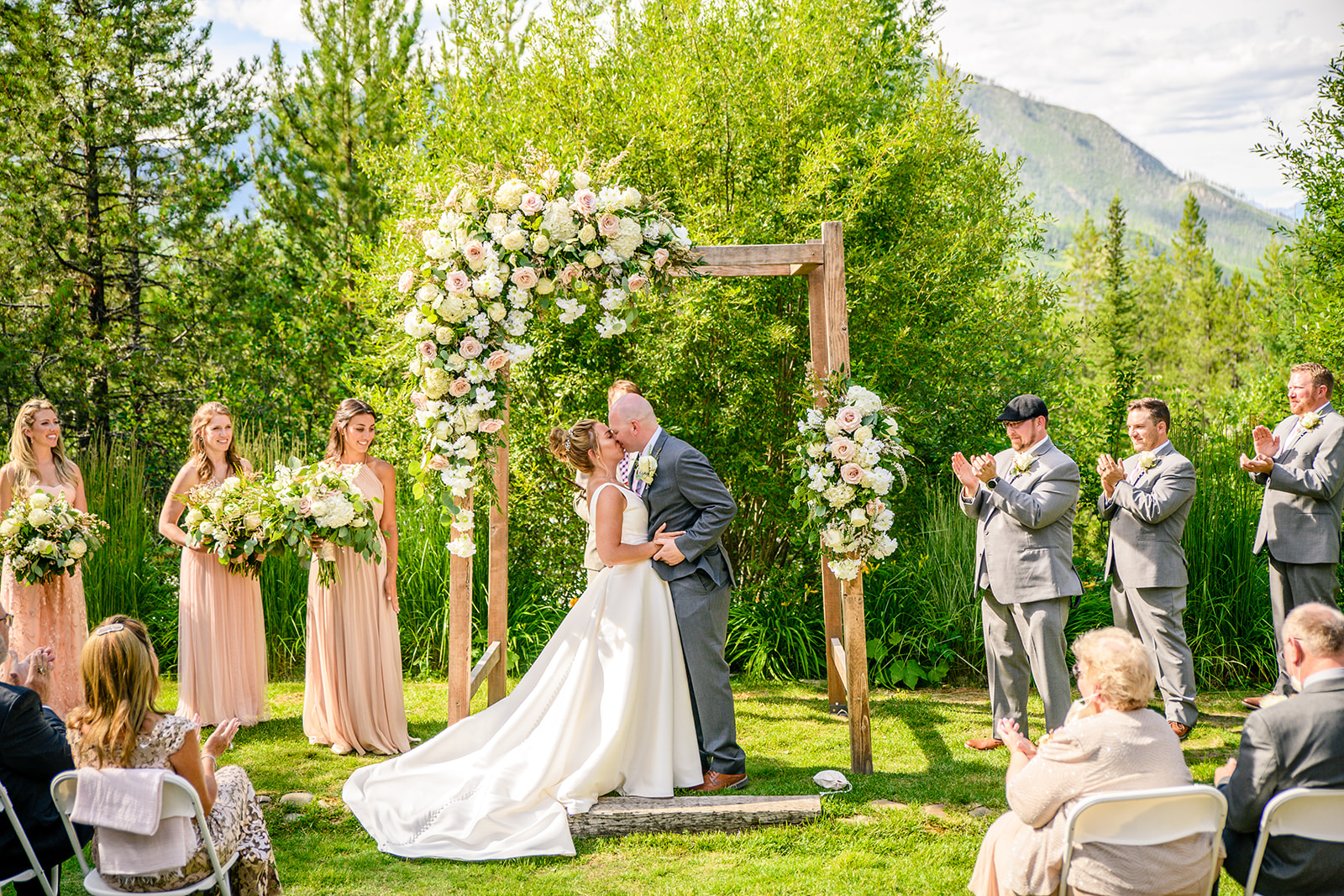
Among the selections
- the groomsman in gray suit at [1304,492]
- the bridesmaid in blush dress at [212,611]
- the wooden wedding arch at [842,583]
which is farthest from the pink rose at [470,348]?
the groomsman in gray suit at [1304,492]

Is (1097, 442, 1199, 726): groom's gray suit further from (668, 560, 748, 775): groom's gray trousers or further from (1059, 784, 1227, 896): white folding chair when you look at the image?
(1059, 784, 1227, 896): white folding chair

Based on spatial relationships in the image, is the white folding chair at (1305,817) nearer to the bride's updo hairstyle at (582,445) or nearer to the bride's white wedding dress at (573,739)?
the bride's white wedding dress at (573,739)

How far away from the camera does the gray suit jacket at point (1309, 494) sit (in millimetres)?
5719

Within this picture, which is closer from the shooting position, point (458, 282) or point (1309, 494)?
point (458, 282)

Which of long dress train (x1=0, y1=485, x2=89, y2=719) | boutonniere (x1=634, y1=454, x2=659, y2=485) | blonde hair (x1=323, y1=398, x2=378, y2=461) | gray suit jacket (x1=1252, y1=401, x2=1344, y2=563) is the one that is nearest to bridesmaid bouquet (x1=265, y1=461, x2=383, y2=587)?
blonde hair (x1=323, y1=398, x2=378, y2=461)

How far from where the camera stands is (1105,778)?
114 inches

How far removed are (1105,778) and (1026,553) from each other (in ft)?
7.93

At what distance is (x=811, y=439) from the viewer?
17.1 feet

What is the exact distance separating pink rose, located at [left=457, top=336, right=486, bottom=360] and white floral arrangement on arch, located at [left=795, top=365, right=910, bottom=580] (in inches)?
69.5

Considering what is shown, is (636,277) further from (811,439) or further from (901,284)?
(901,284)

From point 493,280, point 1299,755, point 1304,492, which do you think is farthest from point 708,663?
point 1304,492

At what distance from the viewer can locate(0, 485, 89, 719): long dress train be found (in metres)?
5.78

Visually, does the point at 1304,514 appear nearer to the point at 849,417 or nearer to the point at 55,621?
the point at 849,417

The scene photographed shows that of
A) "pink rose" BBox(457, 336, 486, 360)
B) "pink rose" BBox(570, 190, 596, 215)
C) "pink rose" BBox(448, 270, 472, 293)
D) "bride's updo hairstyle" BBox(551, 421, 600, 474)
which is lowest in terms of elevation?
"bride's updo hairstyle" BBox(551, 421, 600, 474)
